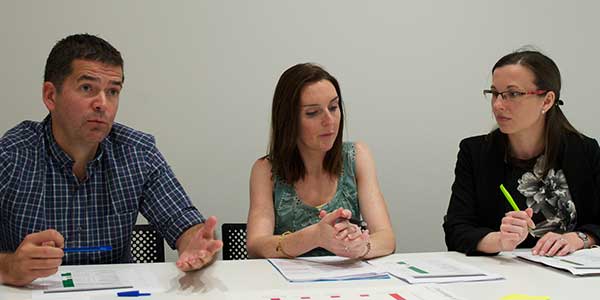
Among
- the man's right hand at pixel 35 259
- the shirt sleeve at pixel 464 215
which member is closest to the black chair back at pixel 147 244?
the man's right hand at pixel 35 259

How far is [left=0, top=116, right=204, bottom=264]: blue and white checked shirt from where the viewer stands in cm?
190

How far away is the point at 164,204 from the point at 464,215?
1058mm

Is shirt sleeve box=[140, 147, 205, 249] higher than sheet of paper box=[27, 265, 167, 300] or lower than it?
higher

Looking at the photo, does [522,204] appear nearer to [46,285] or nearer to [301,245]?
[301,245]

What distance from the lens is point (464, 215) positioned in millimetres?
2299

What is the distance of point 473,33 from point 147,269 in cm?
209

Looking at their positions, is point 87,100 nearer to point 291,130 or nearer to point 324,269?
point 291,130

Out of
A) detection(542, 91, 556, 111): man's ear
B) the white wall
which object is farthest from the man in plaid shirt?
detection(542, 91, 556, 111): man's ear

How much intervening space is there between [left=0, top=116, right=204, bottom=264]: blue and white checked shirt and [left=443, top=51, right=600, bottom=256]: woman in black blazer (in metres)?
1.00

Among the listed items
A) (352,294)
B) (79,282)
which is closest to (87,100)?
(79,282)

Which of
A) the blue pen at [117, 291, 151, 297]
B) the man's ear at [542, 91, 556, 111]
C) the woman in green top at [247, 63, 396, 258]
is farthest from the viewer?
the man's ear at [542, 91, 556, 111]

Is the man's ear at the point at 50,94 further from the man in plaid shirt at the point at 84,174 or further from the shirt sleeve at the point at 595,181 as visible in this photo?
the shirt sleeve at the point at 595,181

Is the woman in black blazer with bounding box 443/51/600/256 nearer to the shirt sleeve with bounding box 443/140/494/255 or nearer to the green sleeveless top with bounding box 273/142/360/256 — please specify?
the shirt sleeve with bounding box 443/140/494/255

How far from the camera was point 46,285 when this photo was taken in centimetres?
155
